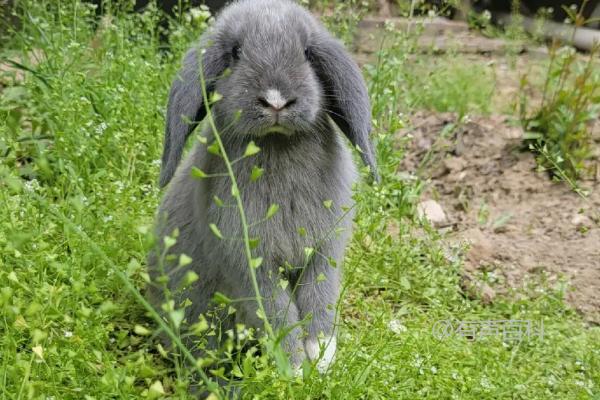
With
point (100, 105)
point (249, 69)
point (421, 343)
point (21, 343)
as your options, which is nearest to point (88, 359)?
point (21, 343)

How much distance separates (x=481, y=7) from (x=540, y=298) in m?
6.04

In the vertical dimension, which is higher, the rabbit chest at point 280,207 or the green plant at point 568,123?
Answer: the rabbit chest at point 280,207

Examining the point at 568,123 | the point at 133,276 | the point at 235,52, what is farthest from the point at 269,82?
the point at 568,123

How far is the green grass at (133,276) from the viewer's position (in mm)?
2484

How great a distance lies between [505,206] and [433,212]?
57 centimetres

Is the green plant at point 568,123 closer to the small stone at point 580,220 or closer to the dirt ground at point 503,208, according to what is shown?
the dirt ground at point 503,208

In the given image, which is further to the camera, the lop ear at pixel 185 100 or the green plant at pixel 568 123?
the green plant at pixel 568 123

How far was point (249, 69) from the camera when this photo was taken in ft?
8.56

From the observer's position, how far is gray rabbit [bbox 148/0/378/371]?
263cm

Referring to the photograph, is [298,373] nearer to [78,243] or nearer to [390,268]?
[78,243]

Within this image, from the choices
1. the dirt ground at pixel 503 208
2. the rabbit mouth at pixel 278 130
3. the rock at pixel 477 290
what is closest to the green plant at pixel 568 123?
the dirt ground at pixel 503 208

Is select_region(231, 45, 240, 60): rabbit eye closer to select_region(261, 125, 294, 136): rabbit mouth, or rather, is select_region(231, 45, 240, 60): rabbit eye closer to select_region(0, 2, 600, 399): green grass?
select_region(261, 125, 294, 136): rabbit mouth

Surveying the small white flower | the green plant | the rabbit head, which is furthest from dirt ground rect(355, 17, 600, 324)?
the rabbit head

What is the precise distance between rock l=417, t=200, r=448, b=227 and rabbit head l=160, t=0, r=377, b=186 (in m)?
1.86
